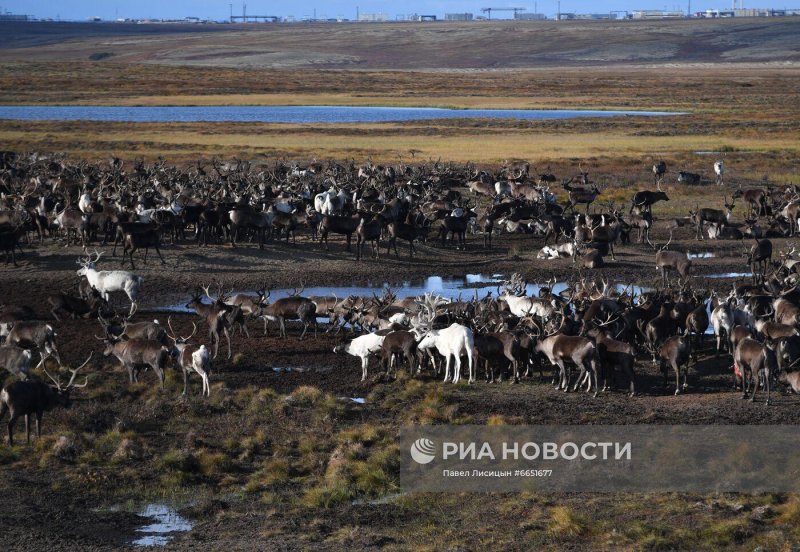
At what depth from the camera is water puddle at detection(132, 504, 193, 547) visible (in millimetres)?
11883

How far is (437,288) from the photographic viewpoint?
86.8ft

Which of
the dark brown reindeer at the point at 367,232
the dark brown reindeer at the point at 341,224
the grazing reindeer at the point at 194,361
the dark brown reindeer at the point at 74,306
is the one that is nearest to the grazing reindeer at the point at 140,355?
the grazing reindeer at the point at 194,361

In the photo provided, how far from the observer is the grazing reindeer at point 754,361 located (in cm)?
1617

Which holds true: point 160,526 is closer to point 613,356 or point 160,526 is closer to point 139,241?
point 613,356

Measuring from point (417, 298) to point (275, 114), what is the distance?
69.8 metres

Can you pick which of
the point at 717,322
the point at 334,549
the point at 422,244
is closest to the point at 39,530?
the point at 334,549

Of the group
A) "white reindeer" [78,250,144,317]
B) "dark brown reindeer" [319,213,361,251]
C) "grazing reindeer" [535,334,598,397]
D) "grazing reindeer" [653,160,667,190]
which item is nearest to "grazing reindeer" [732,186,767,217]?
"grazing reindeer" [653,160,667,190]

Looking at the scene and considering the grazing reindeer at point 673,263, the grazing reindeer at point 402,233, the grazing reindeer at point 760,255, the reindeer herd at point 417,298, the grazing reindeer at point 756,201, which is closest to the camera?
the reindeer herd at point 417,298

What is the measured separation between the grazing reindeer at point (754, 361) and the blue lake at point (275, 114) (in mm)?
64292

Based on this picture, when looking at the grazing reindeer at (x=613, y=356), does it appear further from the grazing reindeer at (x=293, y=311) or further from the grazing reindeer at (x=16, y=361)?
the grazing reindeer at (x=16, y=361)

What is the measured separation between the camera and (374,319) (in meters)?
20.8

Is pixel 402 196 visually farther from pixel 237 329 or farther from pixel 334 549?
pixel 334 549

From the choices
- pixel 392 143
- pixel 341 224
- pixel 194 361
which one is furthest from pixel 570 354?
pixel 392 143

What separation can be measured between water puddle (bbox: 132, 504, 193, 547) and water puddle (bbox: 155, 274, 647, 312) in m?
11.8
